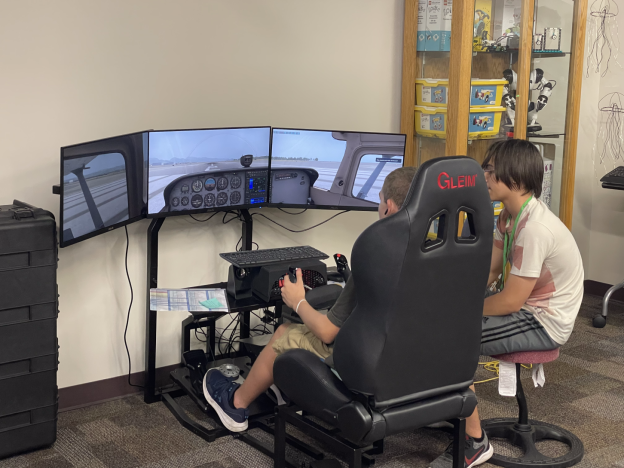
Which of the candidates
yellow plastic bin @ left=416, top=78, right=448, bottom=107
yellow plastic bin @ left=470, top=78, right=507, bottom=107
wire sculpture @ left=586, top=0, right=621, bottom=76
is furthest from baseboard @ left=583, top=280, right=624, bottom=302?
yellow plastic bin @ left=416, top=78, right=448, bottom=107

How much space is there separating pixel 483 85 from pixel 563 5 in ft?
2.60

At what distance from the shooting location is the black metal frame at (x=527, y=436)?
7.80ft

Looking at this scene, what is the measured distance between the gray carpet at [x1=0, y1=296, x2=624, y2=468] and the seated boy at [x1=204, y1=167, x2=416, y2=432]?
0.50 ft

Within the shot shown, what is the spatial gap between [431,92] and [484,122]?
1.02ft

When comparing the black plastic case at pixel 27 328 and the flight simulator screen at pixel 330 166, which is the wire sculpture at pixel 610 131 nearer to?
the flight simulator screen at pixel 330 166

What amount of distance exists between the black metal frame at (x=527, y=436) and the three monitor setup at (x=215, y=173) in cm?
103

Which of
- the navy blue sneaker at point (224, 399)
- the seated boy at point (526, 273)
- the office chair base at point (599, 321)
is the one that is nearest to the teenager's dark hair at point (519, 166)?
the seated boy at point (526, 273)

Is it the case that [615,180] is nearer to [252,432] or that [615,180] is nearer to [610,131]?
[610,131]

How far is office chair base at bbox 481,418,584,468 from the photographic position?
7.80 feet

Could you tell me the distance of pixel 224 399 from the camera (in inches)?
99.6

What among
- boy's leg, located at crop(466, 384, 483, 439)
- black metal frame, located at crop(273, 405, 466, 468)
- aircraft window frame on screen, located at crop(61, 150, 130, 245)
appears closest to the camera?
black metal frame, located at crop(273, 405, 466, 468)

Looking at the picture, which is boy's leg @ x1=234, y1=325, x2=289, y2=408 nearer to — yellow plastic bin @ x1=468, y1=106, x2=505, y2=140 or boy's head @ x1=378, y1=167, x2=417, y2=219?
boy's head @ x1=378, y1=167, x2=417, y2=219

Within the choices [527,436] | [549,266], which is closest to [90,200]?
[549,266]

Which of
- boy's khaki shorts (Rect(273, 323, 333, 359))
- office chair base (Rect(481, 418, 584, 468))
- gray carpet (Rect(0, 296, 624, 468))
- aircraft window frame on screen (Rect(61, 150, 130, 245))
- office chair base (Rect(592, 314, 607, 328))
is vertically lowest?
gray carpet (Rect(0, 296, 624, 468))
